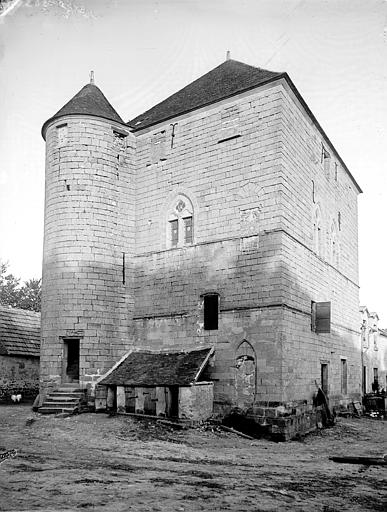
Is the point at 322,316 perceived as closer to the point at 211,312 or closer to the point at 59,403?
the point at 211,312

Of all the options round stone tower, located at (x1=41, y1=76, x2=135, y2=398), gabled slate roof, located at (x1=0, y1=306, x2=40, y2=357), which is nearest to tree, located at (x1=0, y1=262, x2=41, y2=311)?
gabled slate roof, located at (x1=0, y1=306, x2=40, y2=357)

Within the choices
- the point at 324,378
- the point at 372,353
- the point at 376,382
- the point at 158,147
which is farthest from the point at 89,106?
the point at 372,353

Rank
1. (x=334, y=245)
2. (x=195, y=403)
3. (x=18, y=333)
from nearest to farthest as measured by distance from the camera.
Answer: (x=195, y=403)
(x=334, y=245)
(x=18, y=333)

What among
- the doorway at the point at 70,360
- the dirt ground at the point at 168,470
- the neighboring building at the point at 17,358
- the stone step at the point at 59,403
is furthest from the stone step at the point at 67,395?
the neighboring building at the point at 17,358

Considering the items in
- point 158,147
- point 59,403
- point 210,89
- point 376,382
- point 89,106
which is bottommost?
point 376,382

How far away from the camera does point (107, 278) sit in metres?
20.2

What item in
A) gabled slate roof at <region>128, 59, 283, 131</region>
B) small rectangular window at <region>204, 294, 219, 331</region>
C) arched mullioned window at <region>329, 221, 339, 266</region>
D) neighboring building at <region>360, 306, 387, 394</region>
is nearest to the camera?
small rectangular window at <region>204, 294, 219, 331</region>

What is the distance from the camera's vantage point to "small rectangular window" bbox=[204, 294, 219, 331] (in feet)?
61.0

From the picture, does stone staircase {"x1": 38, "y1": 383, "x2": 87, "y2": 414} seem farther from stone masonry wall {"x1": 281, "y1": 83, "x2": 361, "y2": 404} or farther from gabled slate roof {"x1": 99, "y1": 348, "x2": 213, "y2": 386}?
stone masonry wall {"x1": 281, "y1": 83, "x2": 361, "y2": 404}

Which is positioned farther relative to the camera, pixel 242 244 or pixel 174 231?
pixel 174 231

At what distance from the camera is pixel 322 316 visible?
65.2 feet

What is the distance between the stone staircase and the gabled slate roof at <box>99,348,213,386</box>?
34.7 inches

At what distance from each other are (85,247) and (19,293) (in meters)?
38.8

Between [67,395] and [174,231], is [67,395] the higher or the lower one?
the lower one
